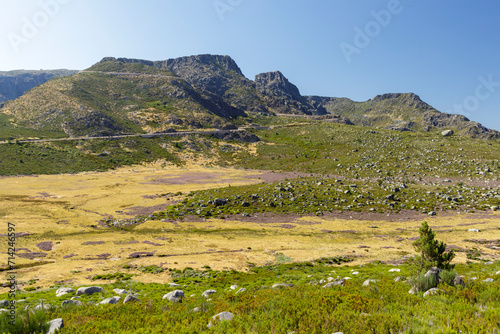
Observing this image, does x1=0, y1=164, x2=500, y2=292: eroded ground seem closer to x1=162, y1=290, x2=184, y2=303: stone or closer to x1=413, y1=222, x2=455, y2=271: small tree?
x1=162, y1=290, x2=184, y2=303: stone

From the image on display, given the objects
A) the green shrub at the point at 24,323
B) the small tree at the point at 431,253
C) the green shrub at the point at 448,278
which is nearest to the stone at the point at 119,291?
the green shrub at the point at 24,323

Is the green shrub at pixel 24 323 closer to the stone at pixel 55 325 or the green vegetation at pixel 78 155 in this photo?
the stone at pixel 55 325

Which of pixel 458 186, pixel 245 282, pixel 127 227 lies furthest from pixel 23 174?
pixel 458 186

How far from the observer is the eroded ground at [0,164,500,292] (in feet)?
85.3

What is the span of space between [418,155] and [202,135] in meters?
111

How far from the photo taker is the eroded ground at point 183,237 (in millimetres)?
26000

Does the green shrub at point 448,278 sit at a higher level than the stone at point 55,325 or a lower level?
higher

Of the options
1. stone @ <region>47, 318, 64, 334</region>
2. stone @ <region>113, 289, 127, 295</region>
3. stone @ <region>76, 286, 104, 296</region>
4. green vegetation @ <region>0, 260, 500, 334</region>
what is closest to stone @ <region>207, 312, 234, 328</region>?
green vegetation @ <region>0, 260, 500, 334</region>

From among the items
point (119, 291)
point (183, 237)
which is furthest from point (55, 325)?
point (183, 237)

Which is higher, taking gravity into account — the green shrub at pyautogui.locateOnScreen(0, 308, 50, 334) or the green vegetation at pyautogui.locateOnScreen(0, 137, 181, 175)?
the green vegetation at pyautogui.locateOnScreen(0, 137, 181, 175)

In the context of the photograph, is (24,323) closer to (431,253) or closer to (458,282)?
(458,282)

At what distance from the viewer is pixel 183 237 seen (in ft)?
117

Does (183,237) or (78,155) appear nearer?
(183,237)

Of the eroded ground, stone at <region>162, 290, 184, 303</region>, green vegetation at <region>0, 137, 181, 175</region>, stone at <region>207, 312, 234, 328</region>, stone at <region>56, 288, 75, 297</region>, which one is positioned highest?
green vegetation at <region>0, 137, 181, 175</region>
